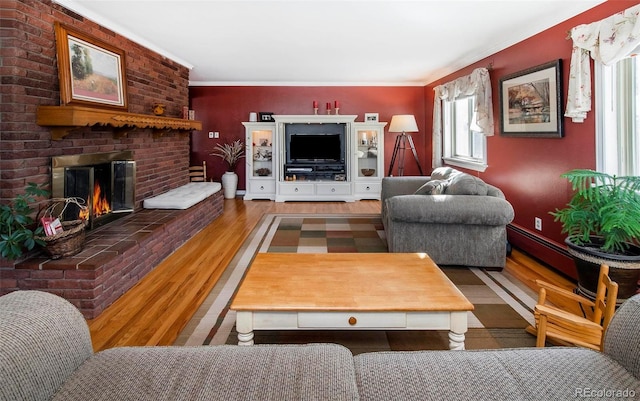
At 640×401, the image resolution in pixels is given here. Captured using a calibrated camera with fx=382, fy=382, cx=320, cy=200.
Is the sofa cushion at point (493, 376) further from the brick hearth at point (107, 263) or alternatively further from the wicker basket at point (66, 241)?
the wicker basket at point (66, 241)

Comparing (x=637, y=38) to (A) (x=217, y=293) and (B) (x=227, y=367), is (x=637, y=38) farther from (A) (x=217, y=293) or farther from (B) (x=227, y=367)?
(A) (x=217, y=293)

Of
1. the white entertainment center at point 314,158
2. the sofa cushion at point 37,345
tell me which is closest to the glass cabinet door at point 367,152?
the white entertainment center at point 314,158

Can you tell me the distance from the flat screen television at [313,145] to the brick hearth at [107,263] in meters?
3.53

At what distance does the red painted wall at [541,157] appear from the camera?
3.13m

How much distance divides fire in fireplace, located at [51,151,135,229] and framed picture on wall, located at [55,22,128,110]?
0.50 meters

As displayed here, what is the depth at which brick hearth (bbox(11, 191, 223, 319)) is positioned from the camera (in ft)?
8.39

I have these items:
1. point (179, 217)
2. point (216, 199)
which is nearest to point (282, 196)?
point (216, 199)

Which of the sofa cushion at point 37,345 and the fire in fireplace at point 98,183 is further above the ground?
the fire in fireplace at point 98,183

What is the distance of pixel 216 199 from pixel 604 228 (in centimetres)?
469

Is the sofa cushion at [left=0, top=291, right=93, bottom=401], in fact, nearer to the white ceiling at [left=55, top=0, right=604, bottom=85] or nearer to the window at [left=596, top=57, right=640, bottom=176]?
the white ceiling at [left=55, top=0, right=604, bottom=85]

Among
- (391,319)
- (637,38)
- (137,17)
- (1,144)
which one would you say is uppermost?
(137,17)

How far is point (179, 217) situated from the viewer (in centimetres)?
414

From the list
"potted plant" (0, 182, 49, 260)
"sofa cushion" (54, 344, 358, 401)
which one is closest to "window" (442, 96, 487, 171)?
"sofa cushion" (54, 344, 358, 401)

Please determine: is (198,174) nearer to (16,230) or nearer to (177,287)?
(177,287)
